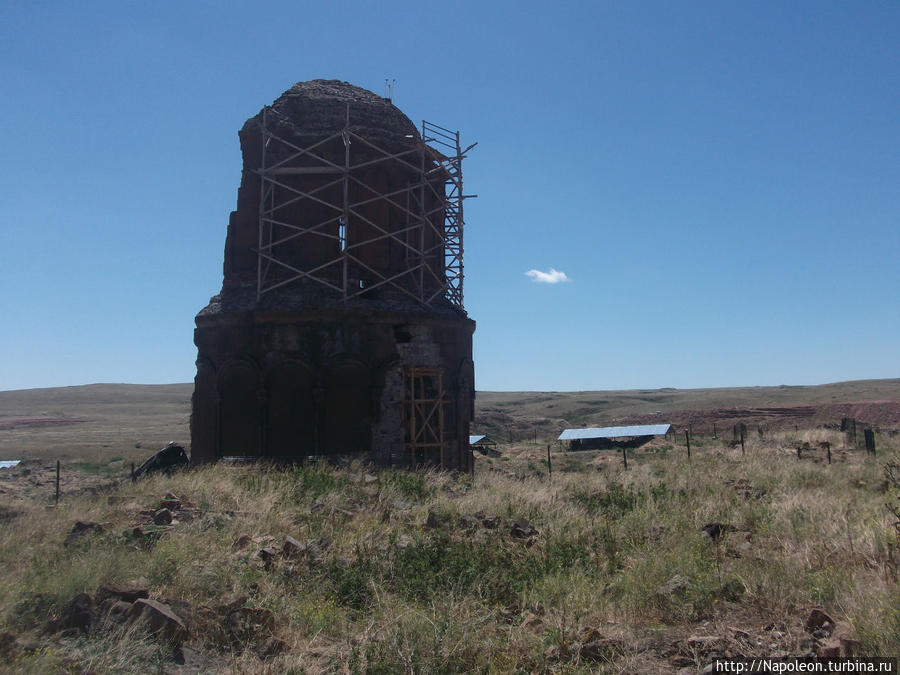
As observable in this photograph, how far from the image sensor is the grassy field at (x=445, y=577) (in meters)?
4.21

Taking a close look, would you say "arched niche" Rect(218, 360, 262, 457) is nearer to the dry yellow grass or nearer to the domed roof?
the dry yellow grass

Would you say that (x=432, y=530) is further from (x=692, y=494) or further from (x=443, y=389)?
(x=443, y=389)

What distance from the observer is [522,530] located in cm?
735

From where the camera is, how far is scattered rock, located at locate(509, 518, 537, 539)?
288 inches

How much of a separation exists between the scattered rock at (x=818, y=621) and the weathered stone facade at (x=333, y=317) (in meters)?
9.58

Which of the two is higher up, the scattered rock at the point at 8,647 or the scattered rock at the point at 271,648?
the scattered rock at the point at 8,647

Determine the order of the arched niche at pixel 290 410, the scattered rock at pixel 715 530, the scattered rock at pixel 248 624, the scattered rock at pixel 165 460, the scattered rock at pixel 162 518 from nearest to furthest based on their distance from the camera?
1. the scattered rock at pixel 248 624
2. the scattered rock at pixel 715 530
3. the scattered rock at pixel 162 518
4. the arched niche at pixel 290 410
5. the scattered rock at pixel 165 460

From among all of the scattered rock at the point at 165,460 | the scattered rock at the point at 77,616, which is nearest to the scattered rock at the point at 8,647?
the scattered rock at the point at 77,616

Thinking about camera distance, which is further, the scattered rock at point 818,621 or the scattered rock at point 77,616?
the scattered rock at point 77,616

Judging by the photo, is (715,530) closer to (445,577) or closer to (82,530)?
(445,577)

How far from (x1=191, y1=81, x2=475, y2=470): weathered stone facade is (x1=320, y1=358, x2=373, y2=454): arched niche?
0.02m

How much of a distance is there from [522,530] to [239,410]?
7.97 metres

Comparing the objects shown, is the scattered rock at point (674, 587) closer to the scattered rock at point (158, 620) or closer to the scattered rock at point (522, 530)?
the scattered rock at point (522, 530)

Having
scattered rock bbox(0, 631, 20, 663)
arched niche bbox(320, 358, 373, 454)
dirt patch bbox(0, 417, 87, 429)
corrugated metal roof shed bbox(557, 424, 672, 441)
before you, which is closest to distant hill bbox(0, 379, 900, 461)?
dirt patch bbox(0, 417, 87, 429)
